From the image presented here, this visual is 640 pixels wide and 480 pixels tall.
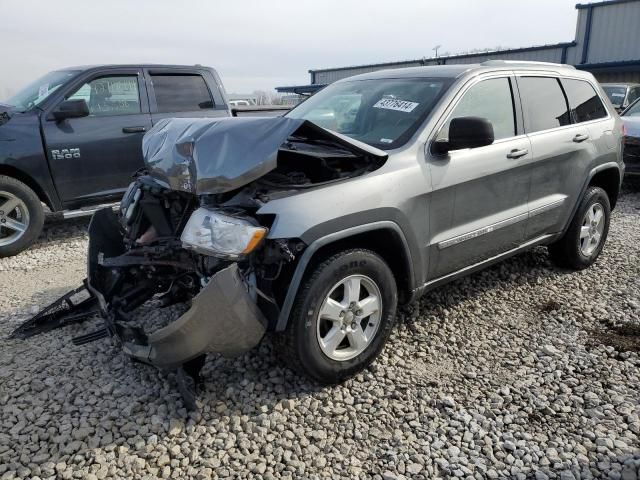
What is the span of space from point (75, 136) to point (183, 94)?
1563 millimetres

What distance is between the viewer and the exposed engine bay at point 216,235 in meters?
2.63

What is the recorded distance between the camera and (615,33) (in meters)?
19.9

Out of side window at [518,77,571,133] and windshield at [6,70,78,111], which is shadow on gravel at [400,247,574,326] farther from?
windshield at [6,70,78,111]

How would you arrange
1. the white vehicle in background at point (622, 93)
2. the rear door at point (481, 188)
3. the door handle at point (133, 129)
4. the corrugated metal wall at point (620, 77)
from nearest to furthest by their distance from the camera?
the rear door at point (481, 188) < the door handle at point (133, 129) < the white vehicle in background at point (622, 93) < the corrugated metal wall at point (620, 77)

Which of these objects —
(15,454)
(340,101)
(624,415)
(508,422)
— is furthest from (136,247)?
(624,415)

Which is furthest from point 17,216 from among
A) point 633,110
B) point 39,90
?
point 633,110

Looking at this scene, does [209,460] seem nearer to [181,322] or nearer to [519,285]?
[181,322]

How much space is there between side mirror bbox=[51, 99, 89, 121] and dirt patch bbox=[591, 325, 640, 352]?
5.54 meters

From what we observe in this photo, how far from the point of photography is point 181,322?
8.46 ft

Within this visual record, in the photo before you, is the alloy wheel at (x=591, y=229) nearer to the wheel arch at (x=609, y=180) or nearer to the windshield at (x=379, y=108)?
the wheel arch at (x=609, y=180)

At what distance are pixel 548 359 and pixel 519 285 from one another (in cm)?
130

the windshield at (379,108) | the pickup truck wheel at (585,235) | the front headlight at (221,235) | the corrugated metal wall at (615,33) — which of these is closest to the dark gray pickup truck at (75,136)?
the windshield at (379,108)

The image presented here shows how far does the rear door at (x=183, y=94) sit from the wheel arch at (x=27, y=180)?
1.56 meters

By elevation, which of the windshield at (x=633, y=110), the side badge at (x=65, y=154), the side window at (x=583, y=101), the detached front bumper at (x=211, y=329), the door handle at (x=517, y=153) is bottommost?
the windshield at (x=633, y=110)
